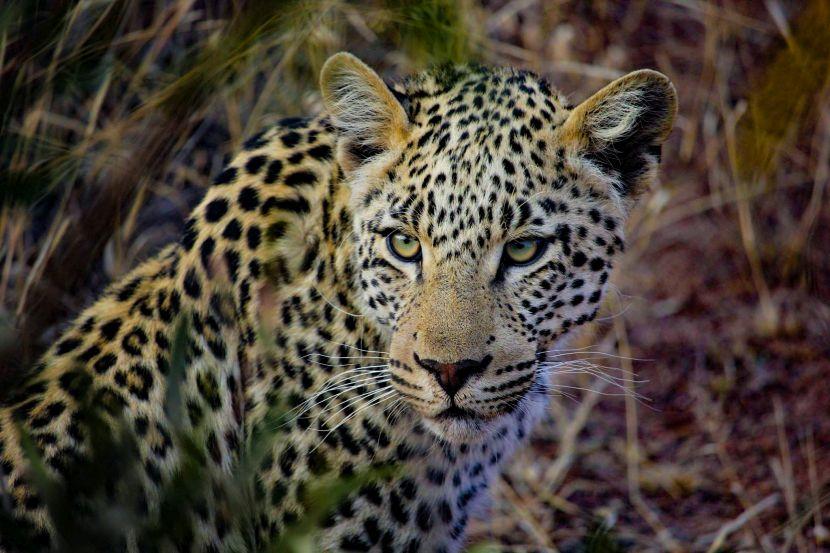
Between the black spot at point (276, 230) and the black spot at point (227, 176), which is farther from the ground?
the black spot at point (227, 176)

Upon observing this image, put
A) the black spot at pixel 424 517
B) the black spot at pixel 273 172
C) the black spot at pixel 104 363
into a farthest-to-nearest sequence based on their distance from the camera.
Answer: the black spot at pixel 273 172
the black spot at pixel 424 517
the black spot at pixel 104 363

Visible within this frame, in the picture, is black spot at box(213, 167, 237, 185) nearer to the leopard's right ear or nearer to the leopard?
the leopard

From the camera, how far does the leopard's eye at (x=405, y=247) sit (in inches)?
170

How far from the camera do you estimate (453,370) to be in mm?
4035

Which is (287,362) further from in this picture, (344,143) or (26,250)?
(26,250)

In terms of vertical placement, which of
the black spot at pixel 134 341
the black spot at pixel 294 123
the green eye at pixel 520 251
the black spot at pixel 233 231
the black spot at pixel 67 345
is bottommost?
the green eye at pixel 520 251

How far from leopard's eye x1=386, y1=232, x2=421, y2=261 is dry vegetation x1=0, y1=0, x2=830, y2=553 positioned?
5.35 feet

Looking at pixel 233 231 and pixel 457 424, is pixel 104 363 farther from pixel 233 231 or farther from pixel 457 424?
pixel 457 424

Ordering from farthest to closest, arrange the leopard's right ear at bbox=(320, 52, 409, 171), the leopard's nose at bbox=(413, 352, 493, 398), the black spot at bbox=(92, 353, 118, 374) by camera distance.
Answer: the leopard's right ear at bbox=(320, 52, 409, 171) → the black spot at bbox=(92, 353, 118, 374) → the leopard's nose at bbox=(413, 352, 493, 398)

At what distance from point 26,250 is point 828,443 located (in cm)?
560

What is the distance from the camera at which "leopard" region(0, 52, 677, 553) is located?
4.17 metres

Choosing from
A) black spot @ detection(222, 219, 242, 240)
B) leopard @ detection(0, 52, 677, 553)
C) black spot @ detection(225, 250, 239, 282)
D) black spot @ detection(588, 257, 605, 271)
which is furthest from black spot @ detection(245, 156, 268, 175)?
black spot @ detection(588, 257, 605, 271)

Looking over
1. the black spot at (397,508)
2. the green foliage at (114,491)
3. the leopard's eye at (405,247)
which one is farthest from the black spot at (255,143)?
the green foliage at (114,491)

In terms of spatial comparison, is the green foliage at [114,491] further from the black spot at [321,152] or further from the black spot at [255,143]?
the black spot at [255,143]
